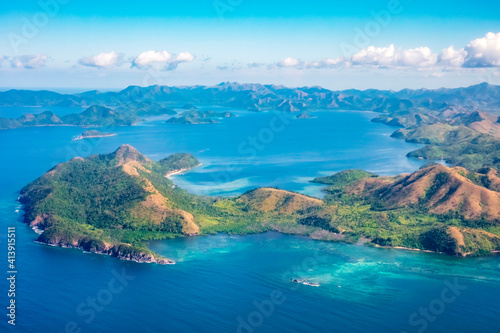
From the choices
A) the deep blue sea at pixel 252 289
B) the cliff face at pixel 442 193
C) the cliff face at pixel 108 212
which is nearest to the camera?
the deep blue sea at pixel 252 289

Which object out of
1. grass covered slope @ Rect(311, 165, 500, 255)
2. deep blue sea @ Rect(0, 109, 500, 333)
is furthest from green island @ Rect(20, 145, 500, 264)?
deep blue sea @ Rect(0, 109, 500, 333)

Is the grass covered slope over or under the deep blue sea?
over

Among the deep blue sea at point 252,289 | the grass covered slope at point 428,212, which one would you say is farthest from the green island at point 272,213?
the deep blue sea at point 252,289

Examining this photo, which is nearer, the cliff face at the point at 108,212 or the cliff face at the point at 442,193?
the cliff face at the point at 108,212

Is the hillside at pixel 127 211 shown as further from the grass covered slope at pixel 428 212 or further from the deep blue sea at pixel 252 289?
the grass covered slope at pixel 428 212

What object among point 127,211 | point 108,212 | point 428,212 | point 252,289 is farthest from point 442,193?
point 108,212

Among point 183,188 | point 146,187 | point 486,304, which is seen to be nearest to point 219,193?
point 183,188

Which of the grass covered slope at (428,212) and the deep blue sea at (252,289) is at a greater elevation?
the grass covered slope at (428,212)

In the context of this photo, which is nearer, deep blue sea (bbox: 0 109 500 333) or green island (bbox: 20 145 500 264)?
deep blue sea (bbox: 0 109 500 333)

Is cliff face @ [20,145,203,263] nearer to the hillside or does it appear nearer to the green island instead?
the hillside
